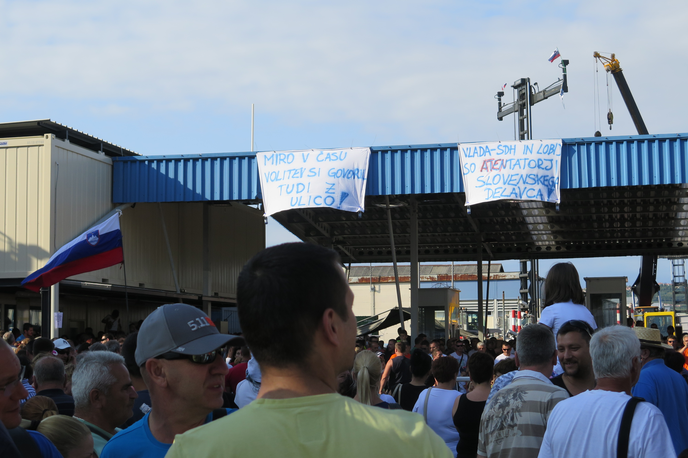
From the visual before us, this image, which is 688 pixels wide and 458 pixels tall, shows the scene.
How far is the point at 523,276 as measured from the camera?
3269cm

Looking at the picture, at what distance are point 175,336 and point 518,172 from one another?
15.7m

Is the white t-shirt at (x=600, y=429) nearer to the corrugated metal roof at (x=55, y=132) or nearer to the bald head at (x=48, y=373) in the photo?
the bald head at (x=48, y=373)

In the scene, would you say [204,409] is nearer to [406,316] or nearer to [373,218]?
[373,218]

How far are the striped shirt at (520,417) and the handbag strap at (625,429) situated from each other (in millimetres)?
801

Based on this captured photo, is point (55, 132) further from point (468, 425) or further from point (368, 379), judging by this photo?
point (468, 425)

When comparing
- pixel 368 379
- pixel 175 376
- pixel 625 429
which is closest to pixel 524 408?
A: pixel 625 429

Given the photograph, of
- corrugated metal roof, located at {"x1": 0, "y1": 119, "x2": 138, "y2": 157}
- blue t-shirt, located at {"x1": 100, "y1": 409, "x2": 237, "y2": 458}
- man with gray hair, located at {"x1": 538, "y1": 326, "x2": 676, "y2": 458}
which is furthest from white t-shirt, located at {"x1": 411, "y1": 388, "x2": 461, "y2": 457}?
corrugated metal roof, located at {"x1": 0, "y1": 119, "x2": 138, "y2": 157}

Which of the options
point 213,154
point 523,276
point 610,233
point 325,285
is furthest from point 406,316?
point 325,285

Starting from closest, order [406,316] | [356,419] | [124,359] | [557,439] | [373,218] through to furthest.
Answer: [356,419] < [557,439] < [124,359] < [373,218] < [406,316]

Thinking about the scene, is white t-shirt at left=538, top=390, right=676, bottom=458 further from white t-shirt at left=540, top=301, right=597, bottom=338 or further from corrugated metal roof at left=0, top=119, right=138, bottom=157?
corrugated metal roof at left=0, top=119, right=138, bottom=157

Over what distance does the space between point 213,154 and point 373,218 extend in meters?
7.26

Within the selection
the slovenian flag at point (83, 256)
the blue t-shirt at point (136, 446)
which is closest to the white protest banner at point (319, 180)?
the slovenian flag at point (83, 256)

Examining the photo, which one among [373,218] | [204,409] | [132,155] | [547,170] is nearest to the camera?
[204,409]

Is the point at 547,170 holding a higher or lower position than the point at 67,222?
higher
